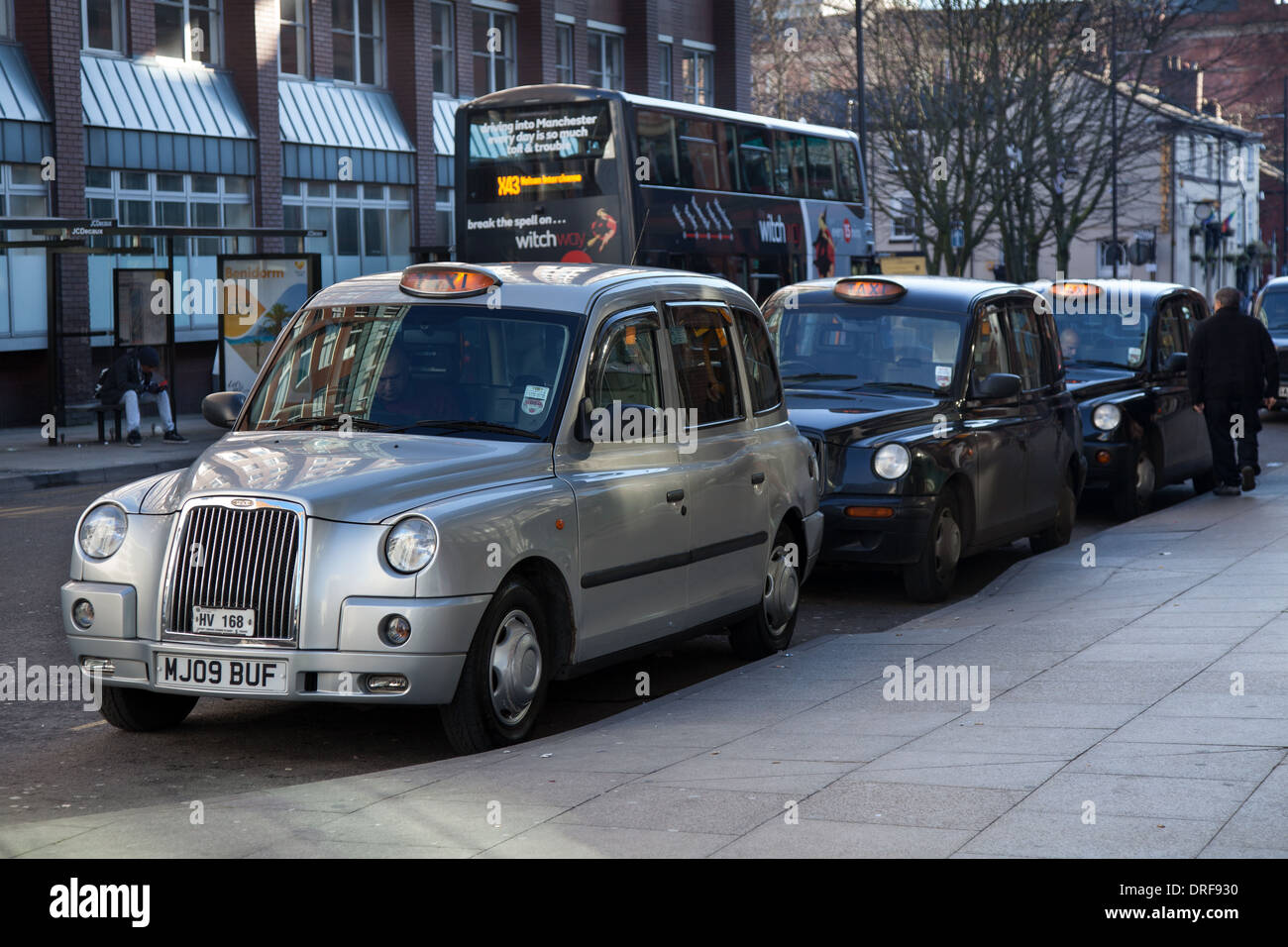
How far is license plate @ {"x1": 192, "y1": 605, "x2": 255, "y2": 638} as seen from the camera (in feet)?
20.5

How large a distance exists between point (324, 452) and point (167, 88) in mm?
24949

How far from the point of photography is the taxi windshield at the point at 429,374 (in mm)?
7105

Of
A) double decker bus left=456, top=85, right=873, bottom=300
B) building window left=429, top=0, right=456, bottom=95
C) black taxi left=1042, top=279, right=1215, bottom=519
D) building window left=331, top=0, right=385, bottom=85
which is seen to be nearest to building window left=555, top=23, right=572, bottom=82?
building window left=429, top=0, right=456, bottom=95

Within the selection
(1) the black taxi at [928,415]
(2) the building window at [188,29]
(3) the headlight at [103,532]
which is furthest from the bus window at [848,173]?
(3) the headlight at [103,532]

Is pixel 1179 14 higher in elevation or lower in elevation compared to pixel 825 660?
higher

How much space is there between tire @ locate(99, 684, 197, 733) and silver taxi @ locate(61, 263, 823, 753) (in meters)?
0.01

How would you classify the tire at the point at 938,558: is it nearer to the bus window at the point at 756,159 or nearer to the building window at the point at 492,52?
the bus window at the point at 756,159

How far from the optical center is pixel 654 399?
7754 millimetres

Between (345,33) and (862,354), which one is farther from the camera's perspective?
(345,33)

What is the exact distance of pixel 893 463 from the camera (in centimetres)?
1041

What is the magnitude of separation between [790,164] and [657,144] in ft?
14.4

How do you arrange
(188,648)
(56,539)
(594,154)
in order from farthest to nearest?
(594,154), (56,539), (188,648)
